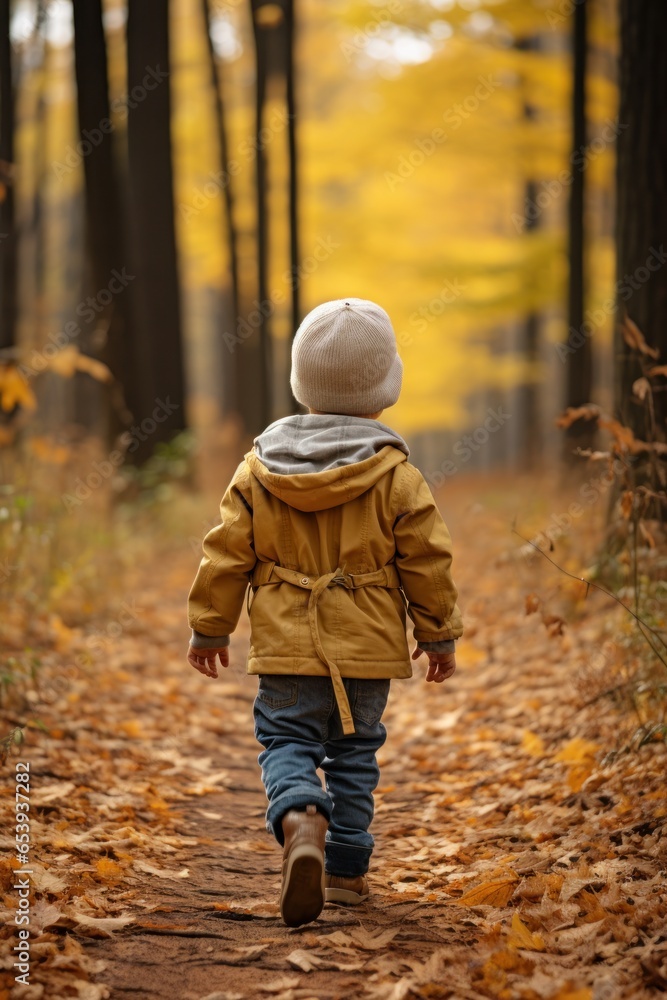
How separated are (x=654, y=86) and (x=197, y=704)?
4460 mm

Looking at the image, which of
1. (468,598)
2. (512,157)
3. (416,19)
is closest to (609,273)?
(512,157)

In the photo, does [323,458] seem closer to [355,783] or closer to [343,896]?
[355,783]

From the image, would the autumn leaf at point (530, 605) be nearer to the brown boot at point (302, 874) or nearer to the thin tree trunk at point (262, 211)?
the brown boot at point (302, 874)

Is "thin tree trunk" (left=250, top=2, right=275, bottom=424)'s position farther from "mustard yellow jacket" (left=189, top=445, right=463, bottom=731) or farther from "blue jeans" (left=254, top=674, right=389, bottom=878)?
"blue jeans" (left=254, top=674, right=389, bottom=878)

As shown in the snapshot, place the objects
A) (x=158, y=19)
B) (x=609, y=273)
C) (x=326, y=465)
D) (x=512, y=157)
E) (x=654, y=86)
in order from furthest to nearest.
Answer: (x=609, y=273), (x=512, y=157), (x=158, y=19), (x=654, y=86), (x=326, y=465)

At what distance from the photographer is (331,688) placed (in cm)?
290

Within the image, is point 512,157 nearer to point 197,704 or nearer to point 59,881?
point 197,704

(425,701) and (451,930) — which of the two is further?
(425,701)

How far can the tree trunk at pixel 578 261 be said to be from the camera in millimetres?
9941

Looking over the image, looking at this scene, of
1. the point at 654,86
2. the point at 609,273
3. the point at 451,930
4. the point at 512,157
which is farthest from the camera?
the point at 609,273

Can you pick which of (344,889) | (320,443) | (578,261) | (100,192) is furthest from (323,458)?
(578,261)

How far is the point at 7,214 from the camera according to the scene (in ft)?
40.9

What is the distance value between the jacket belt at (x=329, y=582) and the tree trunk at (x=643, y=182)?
270cm

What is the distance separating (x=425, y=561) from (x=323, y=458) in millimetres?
459
